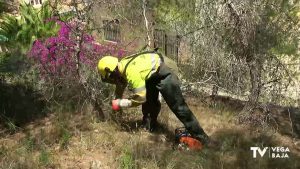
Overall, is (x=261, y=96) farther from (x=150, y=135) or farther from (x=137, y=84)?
(x=137, y=84)

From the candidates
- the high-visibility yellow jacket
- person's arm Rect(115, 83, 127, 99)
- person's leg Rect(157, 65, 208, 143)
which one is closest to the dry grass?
person's leg Rect(157, 65, 208, 143)

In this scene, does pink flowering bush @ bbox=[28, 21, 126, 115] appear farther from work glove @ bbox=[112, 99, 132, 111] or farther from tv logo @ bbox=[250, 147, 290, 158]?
tv logo @ bbox=[250, 147, 290, 158]

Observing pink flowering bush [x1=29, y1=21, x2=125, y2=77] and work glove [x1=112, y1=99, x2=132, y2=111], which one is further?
pink flowering bush [x1=29, y1=21, x2=125, y2=77]

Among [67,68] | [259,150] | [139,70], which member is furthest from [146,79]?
[67,68]

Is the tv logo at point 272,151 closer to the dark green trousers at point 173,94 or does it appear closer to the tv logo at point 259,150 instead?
the tv logo at point 259,150

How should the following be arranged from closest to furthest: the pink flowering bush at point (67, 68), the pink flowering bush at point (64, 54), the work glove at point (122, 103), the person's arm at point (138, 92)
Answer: the person's arm at point (138, 92)
the work glove at point (122, 103)
the pink flowering bush at point (67, 68)
the pink flowering bush at point (64, 54)

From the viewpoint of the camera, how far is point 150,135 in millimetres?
5648

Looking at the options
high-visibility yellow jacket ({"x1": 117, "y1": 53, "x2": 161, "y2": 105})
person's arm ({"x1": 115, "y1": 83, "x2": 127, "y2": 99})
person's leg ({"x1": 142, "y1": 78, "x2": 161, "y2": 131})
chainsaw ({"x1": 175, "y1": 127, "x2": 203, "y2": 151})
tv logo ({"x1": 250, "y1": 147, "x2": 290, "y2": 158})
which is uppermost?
high-visibility yellow jacket ({"x1": 117, "y1": 53, "x2": 161, "y2": 105})

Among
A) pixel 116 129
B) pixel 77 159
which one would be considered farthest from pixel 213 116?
pixel 77 159

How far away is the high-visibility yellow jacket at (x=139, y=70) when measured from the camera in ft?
15.8

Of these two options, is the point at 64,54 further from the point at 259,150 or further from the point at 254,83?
the point at 259,150

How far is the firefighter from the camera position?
191 inches

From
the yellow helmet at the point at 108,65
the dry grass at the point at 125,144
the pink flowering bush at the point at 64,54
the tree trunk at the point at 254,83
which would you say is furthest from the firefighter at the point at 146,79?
the pink flowering bush at the point at 64,54

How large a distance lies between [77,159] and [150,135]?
45.6 inches
